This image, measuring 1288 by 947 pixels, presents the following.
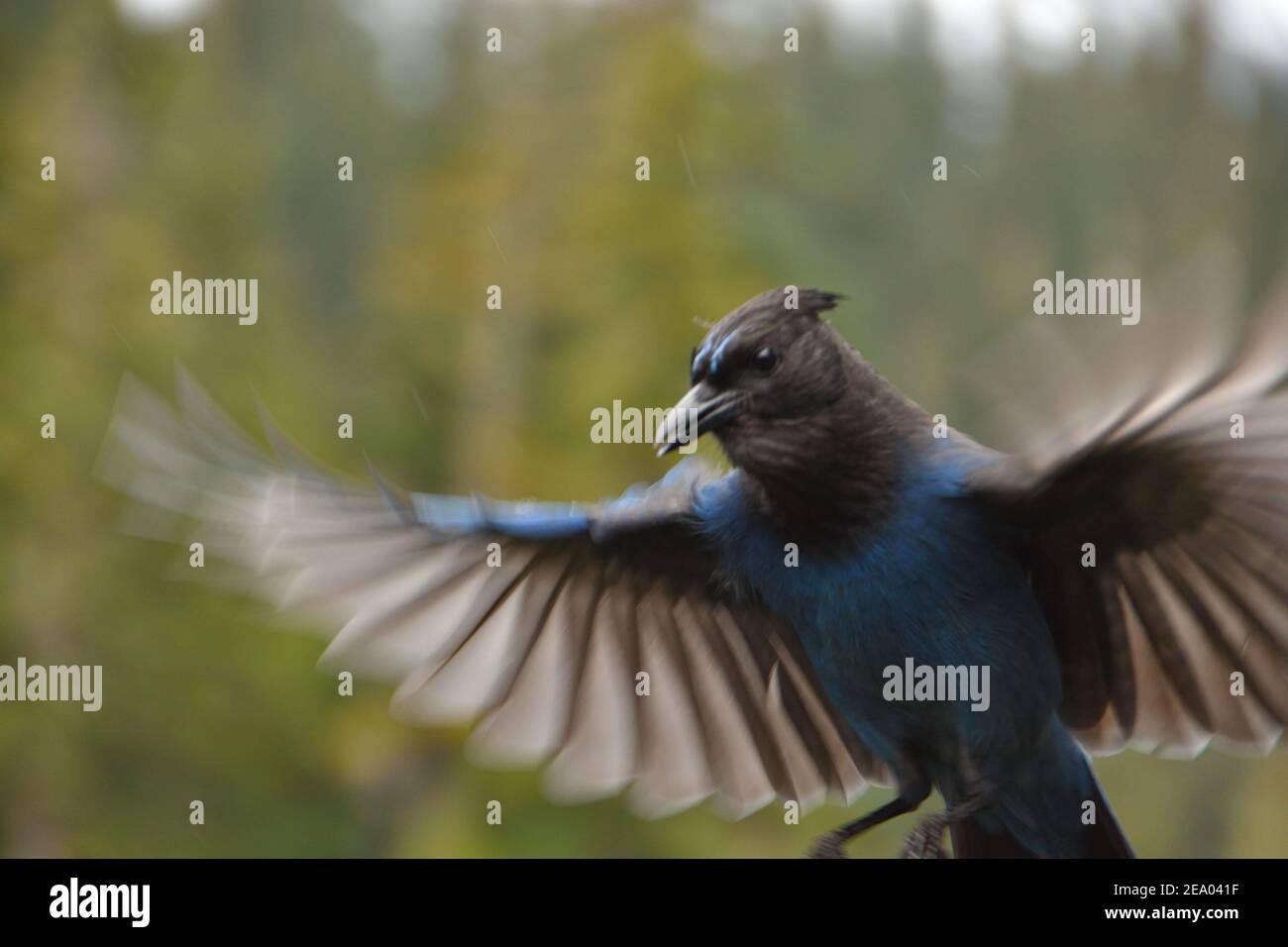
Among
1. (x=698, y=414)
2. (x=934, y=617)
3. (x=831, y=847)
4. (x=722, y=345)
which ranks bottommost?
(x=831, y=847)

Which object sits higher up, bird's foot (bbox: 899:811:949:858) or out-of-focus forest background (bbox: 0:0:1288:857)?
out-of-focus forest background (bbox: 0:0:1288:857)

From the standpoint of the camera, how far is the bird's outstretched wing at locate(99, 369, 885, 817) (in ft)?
15.1

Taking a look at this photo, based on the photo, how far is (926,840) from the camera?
4184mm

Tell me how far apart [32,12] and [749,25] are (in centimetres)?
934

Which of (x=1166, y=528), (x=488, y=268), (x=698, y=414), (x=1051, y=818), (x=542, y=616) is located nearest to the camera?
(x=1166, y=528)

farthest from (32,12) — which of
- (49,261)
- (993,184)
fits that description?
(993,184)

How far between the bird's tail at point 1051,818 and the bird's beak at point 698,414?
139 centimetres

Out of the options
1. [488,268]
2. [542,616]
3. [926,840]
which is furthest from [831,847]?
[488,268]

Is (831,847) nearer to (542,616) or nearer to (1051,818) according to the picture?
(1051,818)

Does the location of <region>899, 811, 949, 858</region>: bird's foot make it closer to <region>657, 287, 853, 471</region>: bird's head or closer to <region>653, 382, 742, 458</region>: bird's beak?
<region>657, 287, 853, 471</region>: bird's head

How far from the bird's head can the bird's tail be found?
1.24 meters

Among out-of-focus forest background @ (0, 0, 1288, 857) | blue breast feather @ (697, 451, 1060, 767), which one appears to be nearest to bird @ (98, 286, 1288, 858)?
blue breast feather @ (697, 451, 1060, 767)

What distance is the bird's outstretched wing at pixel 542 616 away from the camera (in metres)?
4.59

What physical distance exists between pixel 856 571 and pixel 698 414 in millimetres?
651
